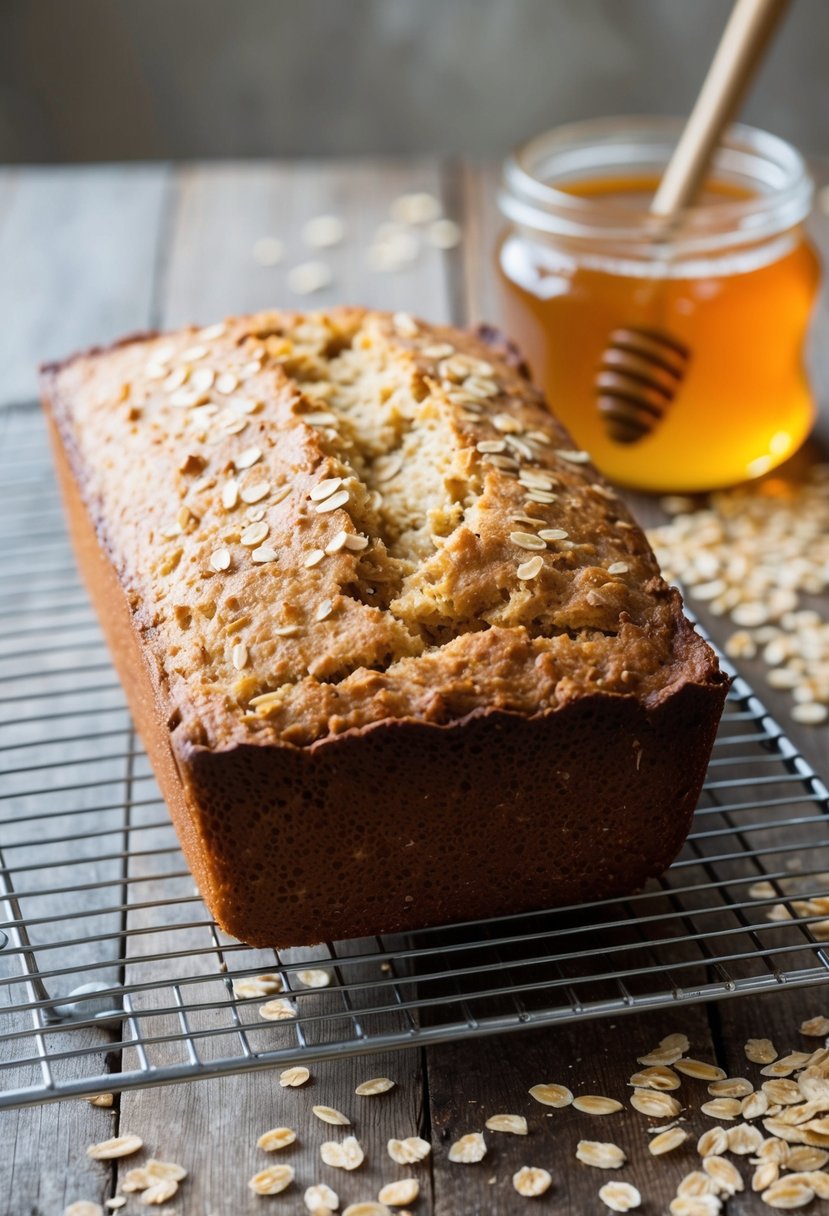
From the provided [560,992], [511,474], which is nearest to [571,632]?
[511,474]

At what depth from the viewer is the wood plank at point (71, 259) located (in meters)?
3.13

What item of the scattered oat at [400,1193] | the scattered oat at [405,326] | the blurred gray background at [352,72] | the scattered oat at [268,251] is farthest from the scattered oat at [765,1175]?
the blurred gray background at [352,72]

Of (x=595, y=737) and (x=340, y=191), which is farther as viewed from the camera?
(x=340, y=191)

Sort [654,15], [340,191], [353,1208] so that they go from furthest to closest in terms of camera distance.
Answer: [654,15] → [340,191] → [353,1208]

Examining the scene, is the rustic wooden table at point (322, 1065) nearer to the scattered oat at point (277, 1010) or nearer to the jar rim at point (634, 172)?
the scattered oat at point (277, 1010)

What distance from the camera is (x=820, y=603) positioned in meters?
2.37

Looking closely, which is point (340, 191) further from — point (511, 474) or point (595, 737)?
point (595, 737)

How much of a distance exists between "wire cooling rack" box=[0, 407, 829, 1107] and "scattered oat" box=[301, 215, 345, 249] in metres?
1.79

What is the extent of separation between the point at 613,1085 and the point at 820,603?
1.15 m

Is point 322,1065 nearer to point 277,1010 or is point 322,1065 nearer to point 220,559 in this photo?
point 277,1010

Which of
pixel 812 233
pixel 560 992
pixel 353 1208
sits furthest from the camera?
pixel 812 233

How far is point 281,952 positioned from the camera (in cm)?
168

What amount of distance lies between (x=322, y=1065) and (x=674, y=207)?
5.45ft

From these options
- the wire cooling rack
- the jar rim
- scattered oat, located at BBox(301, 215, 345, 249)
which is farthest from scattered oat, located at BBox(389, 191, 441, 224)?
the wire cooling rack
